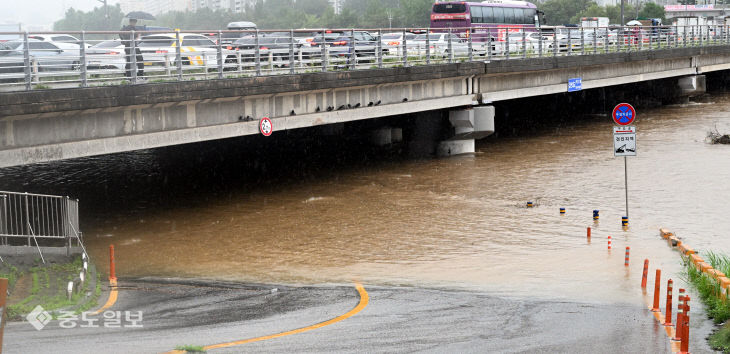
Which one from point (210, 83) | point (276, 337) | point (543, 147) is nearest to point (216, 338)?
point (276, 337)

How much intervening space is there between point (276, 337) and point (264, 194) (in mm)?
15018

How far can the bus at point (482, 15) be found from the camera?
51562 mm

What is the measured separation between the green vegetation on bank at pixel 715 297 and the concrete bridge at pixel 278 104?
11127 mm

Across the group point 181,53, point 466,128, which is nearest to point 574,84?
point 466,128

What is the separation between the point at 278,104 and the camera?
22812 mm

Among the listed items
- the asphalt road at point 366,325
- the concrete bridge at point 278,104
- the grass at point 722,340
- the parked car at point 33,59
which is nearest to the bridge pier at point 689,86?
the concrete bridge at point 278,104

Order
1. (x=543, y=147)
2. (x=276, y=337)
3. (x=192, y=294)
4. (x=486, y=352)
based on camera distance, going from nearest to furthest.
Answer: (x=486, y=352)
(x=276, y=337)
(x=192, y=294)
(x=543, y=147)

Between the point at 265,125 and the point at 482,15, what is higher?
the point at 482,15

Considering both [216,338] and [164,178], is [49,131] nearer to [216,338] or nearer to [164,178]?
[216,338]

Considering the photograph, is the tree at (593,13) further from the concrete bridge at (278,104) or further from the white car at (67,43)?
the white car at (67,43)

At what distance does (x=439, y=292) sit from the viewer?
13.5 metres
